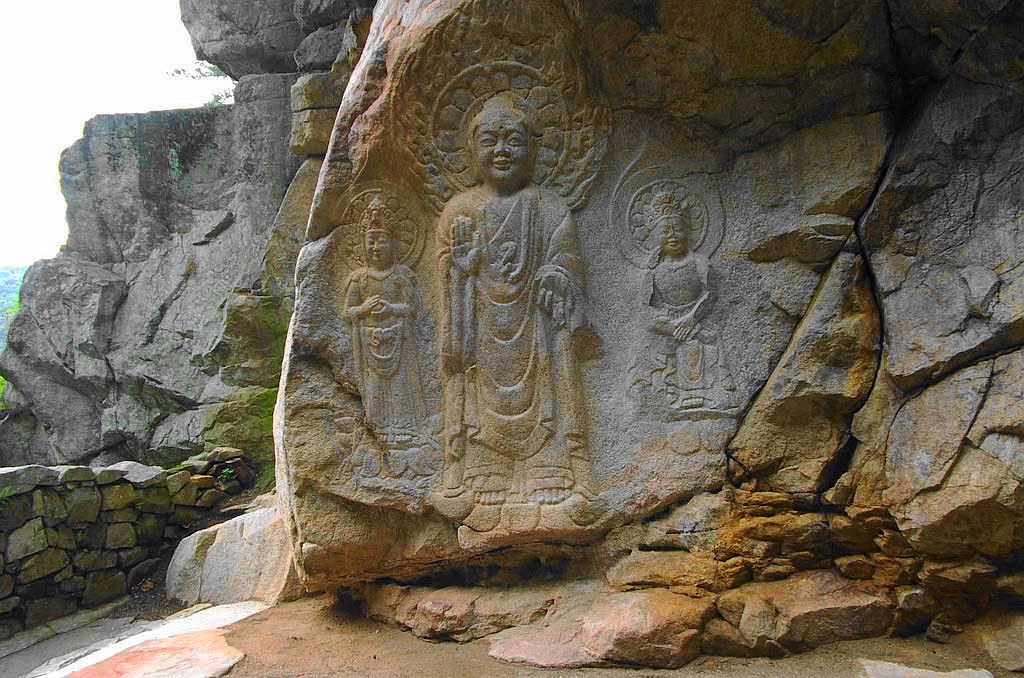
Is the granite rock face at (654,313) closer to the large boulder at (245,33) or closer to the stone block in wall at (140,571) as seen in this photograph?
the stone block in wall at (140,571)

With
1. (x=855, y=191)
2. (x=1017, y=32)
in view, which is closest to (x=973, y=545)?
(x=855, y=191)

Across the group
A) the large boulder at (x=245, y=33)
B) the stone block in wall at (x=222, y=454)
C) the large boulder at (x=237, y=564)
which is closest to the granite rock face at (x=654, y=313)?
the large boulder at (x=237, y=564)

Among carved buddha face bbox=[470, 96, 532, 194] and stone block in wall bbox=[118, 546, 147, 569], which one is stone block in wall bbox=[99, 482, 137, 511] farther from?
carved buddha face bbox=[470, 96, 532, 194]

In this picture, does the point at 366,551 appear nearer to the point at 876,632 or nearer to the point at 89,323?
the point at 876,632

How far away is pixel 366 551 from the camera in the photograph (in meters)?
4.42

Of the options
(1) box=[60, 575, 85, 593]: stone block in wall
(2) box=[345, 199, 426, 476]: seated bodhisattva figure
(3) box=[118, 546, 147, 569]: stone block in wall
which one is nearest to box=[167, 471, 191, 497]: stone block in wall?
(3) box=[118, 546, 147, 569]: stone block in wall

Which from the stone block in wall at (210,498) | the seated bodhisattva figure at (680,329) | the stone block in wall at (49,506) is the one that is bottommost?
the stone block in wall at (210,498)

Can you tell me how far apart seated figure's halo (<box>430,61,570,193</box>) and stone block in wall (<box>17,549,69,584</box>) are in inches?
195

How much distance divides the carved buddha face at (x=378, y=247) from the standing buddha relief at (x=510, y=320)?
1.07ft

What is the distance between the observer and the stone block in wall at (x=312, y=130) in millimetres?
7797

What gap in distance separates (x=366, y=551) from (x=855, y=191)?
3.48m

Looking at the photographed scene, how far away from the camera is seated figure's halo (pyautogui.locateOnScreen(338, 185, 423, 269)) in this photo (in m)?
4.51

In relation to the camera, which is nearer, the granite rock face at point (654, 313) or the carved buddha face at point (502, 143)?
the granite rock face at point (654, 313)

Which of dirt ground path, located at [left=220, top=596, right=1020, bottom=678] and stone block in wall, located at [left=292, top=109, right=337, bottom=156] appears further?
stone block in wall, located at [left=292, top=109, right=337, bottom=156]
